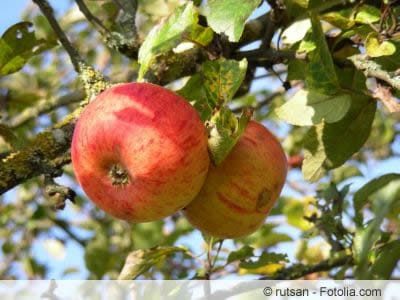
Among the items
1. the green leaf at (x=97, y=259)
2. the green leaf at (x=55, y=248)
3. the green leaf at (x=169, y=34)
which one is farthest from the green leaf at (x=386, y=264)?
the green leaf at (x=55, y=248)

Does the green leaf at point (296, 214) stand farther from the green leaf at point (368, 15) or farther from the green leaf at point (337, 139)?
the green leaf at point (368, 15)

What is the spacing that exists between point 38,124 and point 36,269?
0.55 metres

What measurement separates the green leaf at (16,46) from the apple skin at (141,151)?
0.42m

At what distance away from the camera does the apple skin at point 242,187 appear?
118 cm

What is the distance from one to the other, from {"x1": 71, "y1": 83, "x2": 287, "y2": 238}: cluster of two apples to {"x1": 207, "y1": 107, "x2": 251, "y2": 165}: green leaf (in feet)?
0.05

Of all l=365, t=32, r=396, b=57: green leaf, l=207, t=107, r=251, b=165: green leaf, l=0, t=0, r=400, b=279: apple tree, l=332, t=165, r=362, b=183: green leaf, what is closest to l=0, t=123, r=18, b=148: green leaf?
l=0, t=0, r=400, b=279: apple tree

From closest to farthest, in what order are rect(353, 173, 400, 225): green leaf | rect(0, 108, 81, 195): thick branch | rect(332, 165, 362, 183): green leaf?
rect(0, 108, 81, 195): thick branch
rect(353, 173, 400, 225): green leaf
rect(332, 165, 362, 183): green leaf

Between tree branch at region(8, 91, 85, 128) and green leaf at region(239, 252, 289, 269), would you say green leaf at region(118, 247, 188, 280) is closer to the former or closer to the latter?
green leaf at region(239, 252, 289, 269)

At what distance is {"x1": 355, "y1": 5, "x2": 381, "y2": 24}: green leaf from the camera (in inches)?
48.0

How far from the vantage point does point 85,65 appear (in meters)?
1.31

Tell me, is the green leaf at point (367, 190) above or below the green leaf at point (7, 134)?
below

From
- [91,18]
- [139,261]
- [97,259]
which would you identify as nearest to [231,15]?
[91,18]

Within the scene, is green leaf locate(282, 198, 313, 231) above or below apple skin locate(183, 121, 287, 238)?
above

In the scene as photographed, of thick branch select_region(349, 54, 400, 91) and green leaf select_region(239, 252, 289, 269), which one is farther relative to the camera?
green leaf select_region(239, 252, 289, 269)
